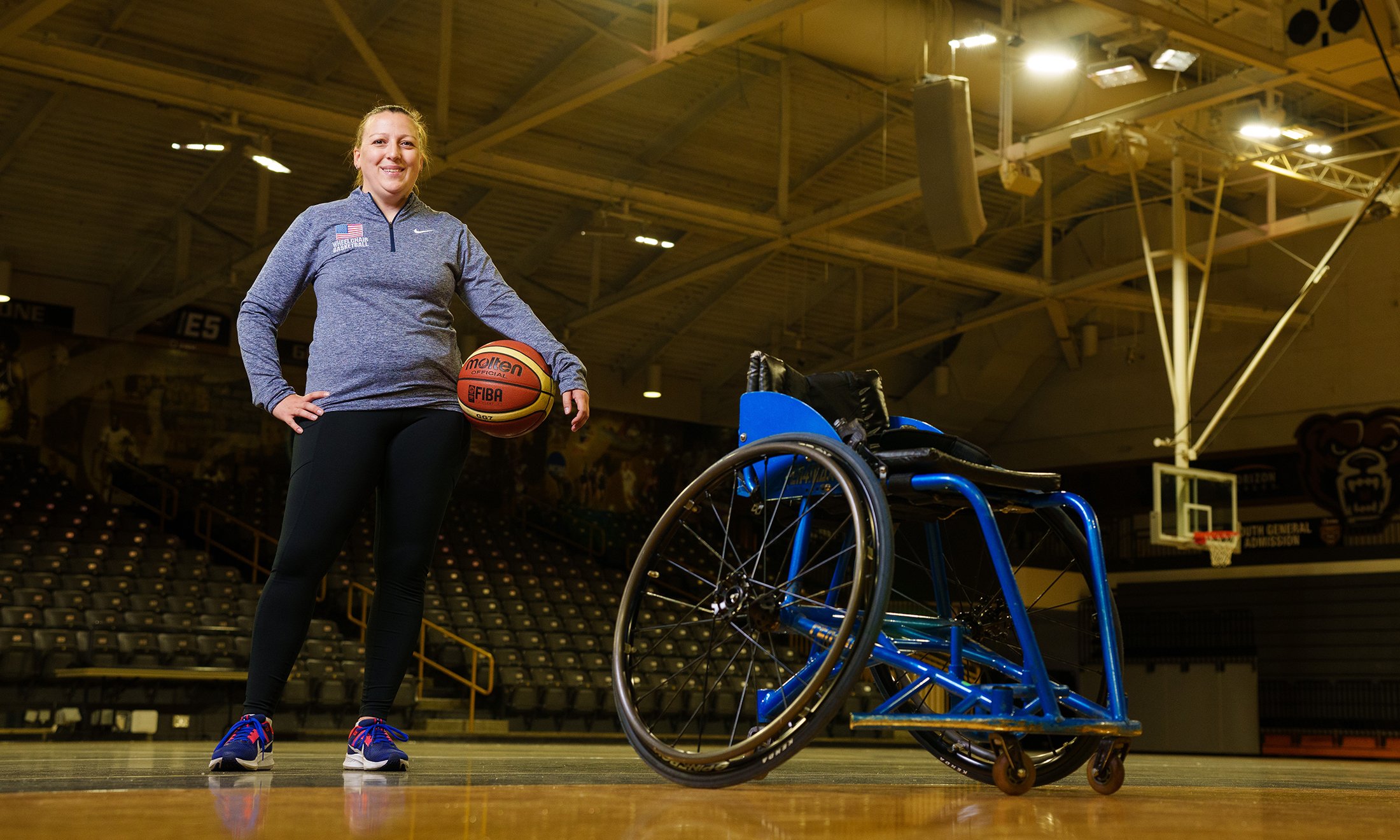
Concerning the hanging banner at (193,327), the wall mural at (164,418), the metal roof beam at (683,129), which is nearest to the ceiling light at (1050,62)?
the metal roof beam at (683,129)

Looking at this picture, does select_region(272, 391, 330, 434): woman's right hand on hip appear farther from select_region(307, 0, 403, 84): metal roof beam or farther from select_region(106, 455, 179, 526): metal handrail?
select_region(106, 455, 179, 526): metal handrail

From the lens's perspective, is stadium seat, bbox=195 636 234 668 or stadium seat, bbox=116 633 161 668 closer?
stadium seat, bbox=116 633 161 668

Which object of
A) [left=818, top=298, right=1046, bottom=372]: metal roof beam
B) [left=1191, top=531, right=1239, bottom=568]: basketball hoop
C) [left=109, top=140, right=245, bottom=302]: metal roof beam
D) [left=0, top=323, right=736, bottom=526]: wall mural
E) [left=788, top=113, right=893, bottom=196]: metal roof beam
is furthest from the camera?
[left=818, top=298, right=1046, bottom=372]: metal roof beam

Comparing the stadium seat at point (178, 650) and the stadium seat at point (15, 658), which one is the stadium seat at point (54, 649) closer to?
the stadium seat at point (15, 658)

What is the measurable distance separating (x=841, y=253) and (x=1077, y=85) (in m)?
2.77

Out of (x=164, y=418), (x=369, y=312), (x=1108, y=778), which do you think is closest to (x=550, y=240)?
(x=164, y=418)

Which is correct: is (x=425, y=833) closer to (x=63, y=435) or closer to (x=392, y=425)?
(x=392, y=425)

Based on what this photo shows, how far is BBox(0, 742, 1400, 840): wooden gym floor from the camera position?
1326mm

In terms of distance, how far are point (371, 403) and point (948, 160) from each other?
20.6 feet

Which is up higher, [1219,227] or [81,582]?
[1219,227]

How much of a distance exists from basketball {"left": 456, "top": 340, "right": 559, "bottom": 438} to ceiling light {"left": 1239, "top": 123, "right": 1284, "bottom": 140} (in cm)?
990

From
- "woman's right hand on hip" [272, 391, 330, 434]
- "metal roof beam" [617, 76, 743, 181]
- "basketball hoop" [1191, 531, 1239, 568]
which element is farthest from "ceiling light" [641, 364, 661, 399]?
"woman's right hand on hip" [272, 391, 330, 434]

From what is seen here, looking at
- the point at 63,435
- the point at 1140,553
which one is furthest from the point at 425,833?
the point at 1140,553

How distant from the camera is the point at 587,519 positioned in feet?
59.5
